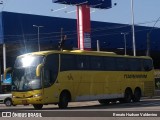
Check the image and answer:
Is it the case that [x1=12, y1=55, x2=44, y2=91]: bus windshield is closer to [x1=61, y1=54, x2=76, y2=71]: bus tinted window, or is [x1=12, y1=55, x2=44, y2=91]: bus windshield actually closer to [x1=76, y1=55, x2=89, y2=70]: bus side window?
[x1=61, y1=54, x2=76, y2=71]: bus tinted window

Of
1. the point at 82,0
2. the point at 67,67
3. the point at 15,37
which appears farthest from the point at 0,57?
the point at 67,67

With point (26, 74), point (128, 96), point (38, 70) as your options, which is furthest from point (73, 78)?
point (128, 96)

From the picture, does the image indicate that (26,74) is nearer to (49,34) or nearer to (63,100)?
(63,100)

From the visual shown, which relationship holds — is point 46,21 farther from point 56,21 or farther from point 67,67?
point 67,67

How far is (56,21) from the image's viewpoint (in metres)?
83.0

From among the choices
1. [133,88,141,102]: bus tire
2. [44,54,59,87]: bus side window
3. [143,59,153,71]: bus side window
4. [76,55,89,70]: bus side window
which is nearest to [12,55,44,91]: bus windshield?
[44,54,59,87]: bus side window

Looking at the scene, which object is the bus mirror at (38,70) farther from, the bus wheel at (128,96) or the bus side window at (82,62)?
the bus wheel at (128,96)

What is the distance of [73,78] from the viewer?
87.7 ft

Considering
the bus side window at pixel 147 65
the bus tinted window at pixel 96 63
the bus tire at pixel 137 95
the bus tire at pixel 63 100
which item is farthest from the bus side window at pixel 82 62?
the bus side window at pixel 147 65

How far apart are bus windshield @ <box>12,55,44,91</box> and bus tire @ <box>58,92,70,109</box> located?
5.61 ft

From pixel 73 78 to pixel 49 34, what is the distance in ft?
179

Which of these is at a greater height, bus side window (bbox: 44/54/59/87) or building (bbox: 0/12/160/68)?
building (bbox: 0/12/160/68)

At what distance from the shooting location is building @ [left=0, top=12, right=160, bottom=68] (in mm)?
75062

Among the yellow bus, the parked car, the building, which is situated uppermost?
the building
